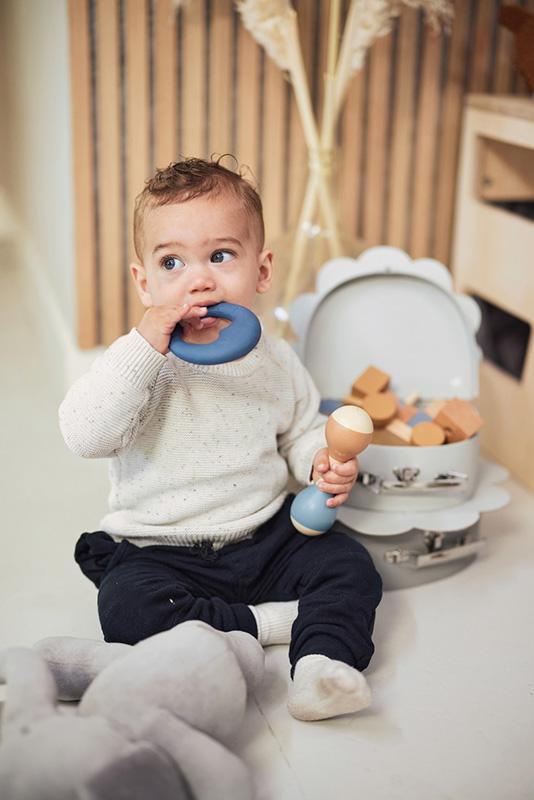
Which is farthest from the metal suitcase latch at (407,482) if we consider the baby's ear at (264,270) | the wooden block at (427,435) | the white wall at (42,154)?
the white wall at (42,154)

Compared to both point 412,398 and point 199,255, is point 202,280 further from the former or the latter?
point 412,398

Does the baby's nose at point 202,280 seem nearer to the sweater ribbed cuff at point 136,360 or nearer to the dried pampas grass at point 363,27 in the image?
the sweater ribbed cuff at point 136,360

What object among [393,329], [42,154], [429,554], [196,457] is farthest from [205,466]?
[42,154]

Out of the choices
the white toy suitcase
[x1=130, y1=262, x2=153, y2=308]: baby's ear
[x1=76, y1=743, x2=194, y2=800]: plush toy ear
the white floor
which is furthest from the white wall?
[x1=76, y1=743, x2=194, y2=800]: plush toy ear

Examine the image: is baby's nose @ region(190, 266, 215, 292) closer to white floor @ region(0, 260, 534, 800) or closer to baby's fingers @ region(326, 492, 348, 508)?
baby's fingers @ region(326, 492, 348, 508)

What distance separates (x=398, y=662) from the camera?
1.07m

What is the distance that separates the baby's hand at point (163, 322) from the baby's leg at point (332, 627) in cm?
31

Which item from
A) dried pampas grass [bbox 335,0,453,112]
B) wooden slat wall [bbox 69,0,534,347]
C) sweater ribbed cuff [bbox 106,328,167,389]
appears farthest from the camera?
wooden slat wall [bbox 69,0,534,347]

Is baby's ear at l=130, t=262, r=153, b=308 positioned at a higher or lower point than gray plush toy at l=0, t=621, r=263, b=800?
higher

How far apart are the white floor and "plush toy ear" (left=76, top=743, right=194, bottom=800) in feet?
0.45

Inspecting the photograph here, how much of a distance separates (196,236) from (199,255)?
2cm

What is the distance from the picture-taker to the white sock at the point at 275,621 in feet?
3.55

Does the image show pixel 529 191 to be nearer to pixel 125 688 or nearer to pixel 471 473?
pixel 471 473

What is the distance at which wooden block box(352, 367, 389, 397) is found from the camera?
1351 mm
